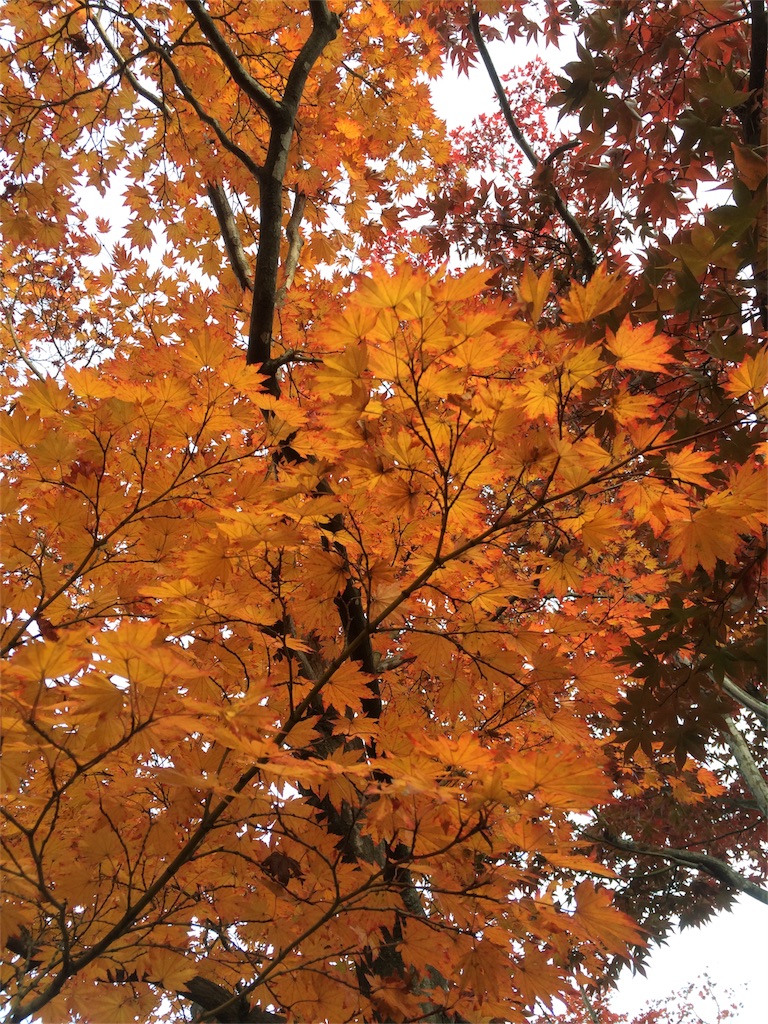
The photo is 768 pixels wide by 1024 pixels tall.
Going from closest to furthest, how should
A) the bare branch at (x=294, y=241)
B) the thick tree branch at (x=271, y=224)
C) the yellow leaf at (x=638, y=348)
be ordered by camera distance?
the yellow leaf at (x=638, y=348) < the thick tree branch at (x=271, y=224) < the bare branch at (x=294, y=241)

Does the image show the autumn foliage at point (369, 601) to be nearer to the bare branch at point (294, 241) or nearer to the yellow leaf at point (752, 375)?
the yellow leaf at point (752, 375)

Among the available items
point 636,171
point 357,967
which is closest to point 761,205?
point 636,171

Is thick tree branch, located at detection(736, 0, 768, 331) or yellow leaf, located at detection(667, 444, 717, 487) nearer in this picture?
yellow leaf, located at detection(667, 444, 717, 487)

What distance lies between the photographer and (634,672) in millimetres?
1957

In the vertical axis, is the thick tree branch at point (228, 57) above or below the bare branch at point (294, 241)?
below

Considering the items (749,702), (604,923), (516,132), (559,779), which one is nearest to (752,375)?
(559,779)

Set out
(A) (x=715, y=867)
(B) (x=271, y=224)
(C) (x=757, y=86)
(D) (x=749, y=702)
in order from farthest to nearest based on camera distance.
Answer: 1. (A) (x=715, y=867)
2. (D) (x=749, y=702)
3. (B) (x=271, y=224)
4. (C) (x=757, y=86)

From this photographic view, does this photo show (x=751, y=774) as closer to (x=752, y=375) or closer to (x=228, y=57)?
(x=752, y=375)

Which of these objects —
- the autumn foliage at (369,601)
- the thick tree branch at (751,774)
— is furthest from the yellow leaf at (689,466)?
the thick tree branch at (751,774)

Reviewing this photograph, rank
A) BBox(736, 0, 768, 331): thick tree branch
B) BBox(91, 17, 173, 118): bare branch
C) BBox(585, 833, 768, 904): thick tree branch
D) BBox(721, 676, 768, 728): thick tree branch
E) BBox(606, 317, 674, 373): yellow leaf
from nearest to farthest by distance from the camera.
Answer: BBox(606, 317, 674, 373): yellow leaf → BBox(736, 0, 768, 331): thick tree branch → BBox(91, 17, 173, 118): bare branch → BBox(721, 676, 768, 728): thick tree branch → BBox(585, 833, 768, 904): thick tree branch

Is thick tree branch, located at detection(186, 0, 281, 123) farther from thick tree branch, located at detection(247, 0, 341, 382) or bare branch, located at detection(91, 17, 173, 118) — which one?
bare branch, located at detection(91, 17, 173, 118)

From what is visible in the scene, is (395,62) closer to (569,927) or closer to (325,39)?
(325,39)

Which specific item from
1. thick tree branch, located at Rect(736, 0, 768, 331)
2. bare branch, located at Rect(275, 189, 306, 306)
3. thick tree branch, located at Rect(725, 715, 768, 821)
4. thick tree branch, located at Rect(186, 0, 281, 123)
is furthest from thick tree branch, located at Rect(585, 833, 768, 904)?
thick tree branch, located at Rect(186, 0, 281, 123)

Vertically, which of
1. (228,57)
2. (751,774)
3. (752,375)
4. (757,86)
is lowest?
(751,774)
